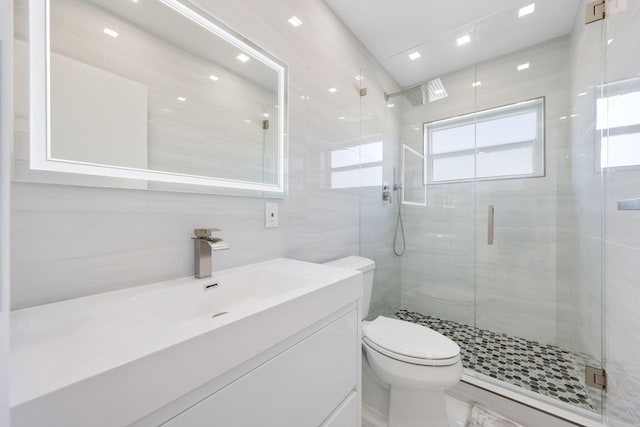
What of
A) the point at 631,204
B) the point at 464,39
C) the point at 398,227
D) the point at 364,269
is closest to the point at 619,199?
the point at 631,204

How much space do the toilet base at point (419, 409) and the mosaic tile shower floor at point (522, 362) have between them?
601 mm

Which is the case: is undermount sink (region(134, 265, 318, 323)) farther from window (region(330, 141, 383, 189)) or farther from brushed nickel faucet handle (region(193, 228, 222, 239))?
window (region(330, 141, 383, 189))

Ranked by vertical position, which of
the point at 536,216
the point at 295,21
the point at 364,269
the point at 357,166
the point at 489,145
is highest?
the point at 295,21

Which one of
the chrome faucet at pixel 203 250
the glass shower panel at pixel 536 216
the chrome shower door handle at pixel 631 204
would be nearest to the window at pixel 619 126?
the chrome shower door handle at pixel 631 204

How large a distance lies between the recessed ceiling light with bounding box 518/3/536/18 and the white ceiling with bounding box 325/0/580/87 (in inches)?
0.7

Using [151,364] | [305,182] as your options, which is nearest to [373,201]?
[305,182]

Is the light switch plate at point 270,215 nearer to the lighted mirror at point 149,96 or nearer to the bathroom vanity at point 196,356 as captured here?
the lighted mirror at point 149,96

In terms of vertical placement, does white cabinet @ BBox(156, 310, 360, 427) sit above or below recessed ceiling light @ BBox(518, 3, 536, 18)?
below

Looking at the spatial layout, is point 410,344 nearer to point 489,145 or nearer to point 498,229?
point 498,229

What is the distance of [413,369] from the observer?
44.8 inches

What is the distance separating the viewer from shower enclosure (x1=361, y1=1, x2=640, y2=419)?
148 centimetres

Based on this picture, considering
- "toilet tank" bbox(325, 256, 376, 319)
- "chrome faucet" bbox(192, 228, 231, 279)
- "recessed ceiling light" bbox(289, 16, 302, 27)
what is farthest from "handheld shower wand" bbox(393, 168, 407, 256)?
"chrome faucet" bbox(192, 228, 231, 279)

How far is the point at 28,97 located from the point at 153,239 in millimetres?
480

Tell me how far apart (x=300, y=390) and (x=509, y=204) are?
7.14 feet
